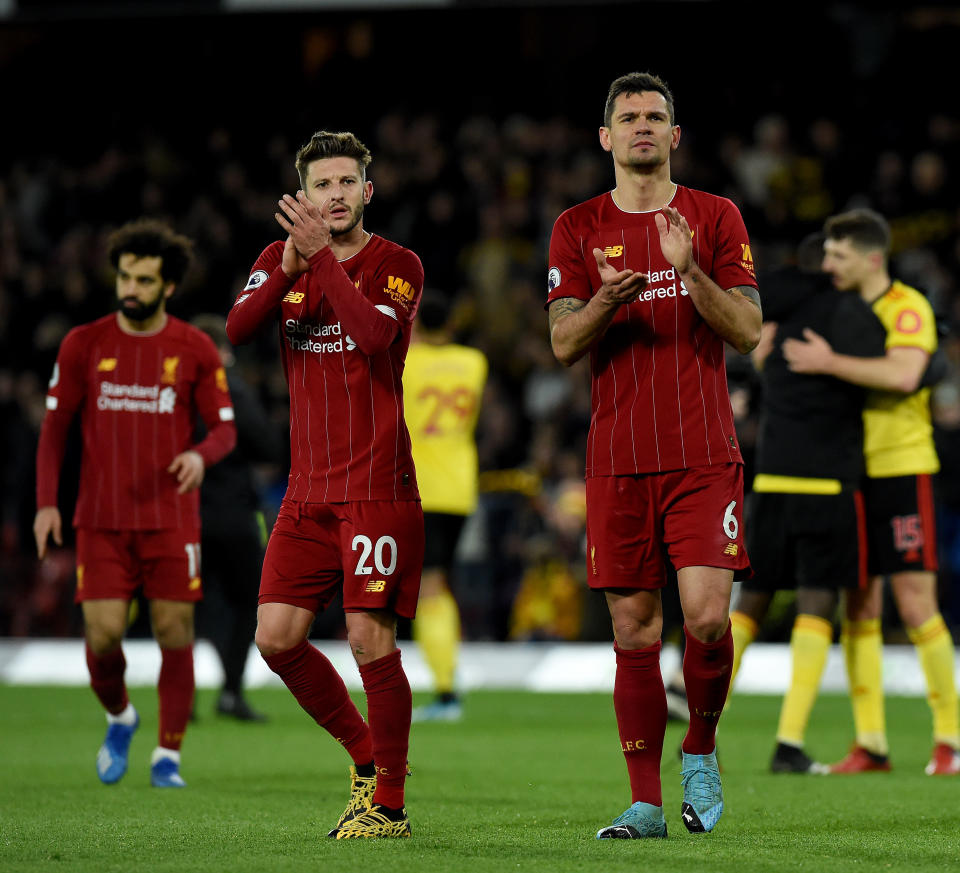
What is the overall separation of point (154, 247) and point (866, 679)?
3.72 m

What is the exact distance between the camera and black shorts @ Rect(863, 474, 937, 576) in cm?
748

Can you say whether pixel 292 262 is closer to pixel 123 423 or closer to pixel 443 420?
pixel 123 423

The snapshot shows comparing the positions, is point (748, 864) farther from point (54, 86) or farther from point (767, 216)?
point (54, 86)

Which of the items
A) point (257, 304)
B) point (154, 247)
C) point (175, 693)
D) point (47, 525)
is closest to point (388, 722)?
point (257, 304)

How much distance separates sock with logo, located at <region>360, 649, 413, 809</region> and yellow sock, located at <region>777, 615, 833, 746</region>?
8.33 ft

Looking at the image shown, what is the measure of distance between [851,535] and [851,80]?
11760mm

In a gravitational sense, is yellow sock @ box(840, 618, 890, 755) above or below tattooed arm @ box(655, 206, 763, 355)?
below

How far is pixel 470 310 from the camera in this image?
16891mm

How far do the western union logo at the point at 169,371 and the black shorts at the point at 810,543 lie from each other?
2677 millimetres

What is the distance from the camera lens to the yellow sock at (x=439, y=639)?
32.6 ft

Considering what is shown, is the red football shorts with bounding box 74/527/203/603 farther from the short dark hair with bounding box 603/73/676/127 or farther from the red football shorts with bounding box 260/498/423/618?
the short dark hair with bounding box 603/73/676/127

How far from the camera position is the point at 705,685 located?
5215mm

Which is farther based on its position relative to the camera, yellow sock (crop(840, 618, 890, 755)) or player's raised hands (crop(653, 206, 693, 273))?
yellow sock (crop(840, 618, 890, 755))

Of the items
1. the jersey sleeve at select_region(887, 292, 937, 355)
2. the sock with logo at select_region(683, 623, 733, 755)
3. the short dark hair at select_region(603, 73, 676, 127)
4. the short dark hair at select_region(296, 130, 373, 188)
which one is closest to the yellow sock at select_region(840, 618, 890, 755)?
the jersey sleeve at select_region(887, 292, 937, 355)
